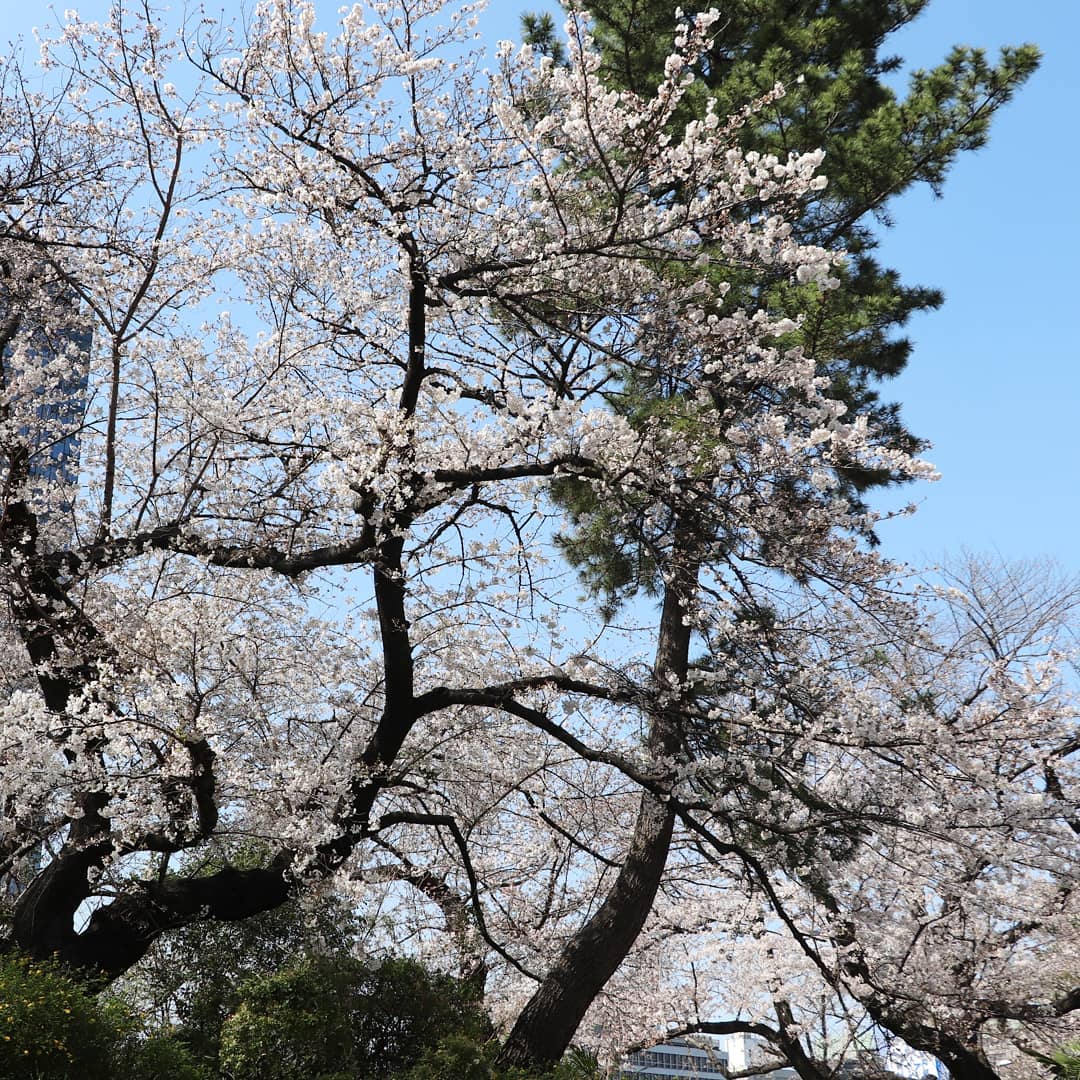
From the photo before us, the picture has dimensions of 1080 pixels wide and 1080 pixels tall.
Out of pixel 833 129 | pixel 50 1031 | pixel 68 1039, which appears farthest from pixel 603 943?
pixel 833 129

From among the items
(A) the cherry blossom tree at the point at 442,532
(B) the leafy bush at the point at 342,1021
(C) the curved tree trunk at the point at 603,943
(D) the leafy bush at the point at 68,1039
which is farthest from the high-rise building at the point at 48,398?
(C) the curved tree trunk at the point at 603,943

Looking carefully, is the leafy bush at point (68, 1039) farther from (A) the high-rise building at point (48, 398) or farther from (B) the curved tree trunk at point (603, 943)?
(A) the high-rise building at point (48, 398)


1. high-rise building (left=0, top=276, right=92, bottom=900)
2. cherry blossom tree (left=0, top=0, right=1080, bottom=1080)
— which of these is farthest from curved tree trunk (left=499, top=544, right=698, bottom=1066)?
high-rise building (left=0, top=276, right=92, bottom=900)

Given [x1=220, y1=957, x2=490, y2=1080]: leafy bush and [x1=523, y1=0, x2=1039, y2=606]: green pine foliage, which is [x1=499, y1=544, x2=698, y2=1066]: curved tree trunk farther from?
[x1=523, y1=0, x2=1039, y2=606]: green pine foliage

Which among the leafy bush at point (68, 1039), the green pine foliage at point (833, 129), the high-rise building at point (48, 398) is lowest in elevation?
the leafy bush at point (68, 1039)

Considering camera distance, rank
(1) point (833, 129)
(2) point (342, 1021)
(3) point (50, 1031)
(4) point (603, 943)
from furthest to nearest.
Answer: (1) point (833, 129) → (4) point (603, 943) → (2) point (342, 1021) → (3) point (50, 1031)

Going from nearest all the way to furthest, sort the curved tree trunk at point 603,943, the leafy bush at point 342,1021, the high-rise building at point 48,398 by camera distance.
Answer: the leafy bush at point 342,1021 → the high-rise building at point 48,398 → the curved tree trunk at point 603,943

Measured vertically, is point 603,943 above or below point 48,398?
below

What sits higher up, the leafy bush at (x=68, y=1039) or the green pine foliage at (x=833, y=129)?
the green pine foliage at (x=833, y=129)

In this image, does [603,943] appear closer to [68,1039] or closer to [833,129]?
[68,1039]

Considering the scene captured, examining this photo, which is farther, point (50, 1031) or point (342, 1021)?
point (342, 1021)

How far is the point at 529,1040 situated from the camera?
6.98 metres

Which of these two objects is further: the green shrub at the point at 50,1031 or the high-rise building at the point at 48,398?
the high-rise building at the point at 48,398

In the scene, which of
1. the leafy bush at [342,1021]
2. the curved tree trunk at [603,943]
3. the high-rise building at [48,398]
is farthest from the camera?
the curved tree trunk at [603,943]
